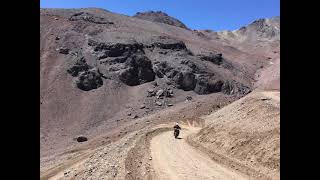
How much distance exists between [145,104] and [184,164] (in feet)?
179

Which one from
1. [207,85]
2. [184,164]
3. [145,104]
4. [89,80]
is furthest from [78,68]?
[184,164]

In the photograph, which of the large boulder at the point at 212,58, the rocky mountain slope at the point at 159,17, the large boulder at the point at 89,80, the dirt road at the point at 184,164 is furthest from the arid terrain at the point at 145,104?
the rocky mountain slope at the point at 159,17

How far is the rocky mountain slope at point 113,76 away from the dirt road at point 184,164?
1157 inches

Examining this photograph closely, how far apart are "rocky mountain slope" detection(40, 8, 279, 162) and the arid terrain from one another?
0.66 feet

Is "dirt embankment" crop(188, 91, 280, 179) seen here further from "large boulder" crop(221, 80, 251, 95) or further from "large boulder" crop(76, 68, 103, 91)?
"large boulder" crop(221, 80, 251, 95)

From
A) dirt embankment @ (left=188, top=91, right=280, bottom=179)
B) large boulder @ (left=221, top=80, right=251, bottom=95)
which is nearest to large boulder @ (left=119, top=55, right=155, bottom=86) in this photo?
large boulder @ (left=221, top=80, right=251, bottom=95)

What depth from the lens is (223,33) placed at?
192m

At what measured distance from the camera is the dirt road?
20047 mm

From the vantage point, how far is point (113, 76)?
292 ft

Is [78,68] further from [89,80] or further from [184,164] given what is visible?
[184,164]
